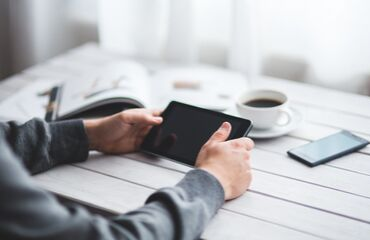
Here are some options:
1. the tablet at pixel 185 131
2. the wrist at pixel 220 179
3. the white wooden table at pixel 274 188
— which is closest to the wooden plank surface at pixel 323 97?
the white wooden table at pixel 274 188

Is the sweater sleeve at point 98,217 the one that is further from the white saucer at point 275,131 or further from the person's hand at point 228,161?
the white saucer at point 275,131

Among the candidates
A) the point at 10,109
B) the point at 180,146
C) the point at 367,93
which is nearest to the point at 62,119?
the point at 10,109

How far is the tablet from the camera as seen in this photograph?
0.91 meters

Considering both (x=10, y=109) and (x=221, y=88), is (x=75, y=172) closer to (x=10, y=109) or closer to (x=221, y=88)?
(x=10, y=109)

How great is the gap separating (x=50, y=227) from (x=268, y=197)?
1.16 ft

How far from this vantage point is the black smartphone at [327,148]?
95 cm

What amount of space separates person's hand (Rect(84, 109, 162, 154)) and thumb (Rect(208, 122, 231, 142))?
0.11m

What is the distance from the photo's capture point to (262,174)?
0.92m

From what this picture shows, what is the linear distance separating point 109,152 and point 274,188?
0.91 ft

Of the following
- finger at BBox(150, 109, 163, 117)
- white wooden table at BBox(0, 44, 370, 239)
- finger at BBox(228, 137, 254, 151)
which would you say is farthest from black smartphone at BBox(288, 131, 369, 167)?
finger at BBox(150, 109, 163, 117)

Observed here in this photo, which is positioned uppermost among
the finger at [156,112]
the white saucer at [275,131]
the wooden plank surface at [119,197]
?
the finger at [156,112]

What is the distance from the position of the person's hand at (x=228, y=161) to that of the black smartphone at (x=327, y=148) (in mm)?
123

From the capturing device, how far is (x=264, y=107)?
1.04 meters

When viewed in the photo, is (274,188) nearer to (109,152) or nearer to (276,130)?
(276,130)
